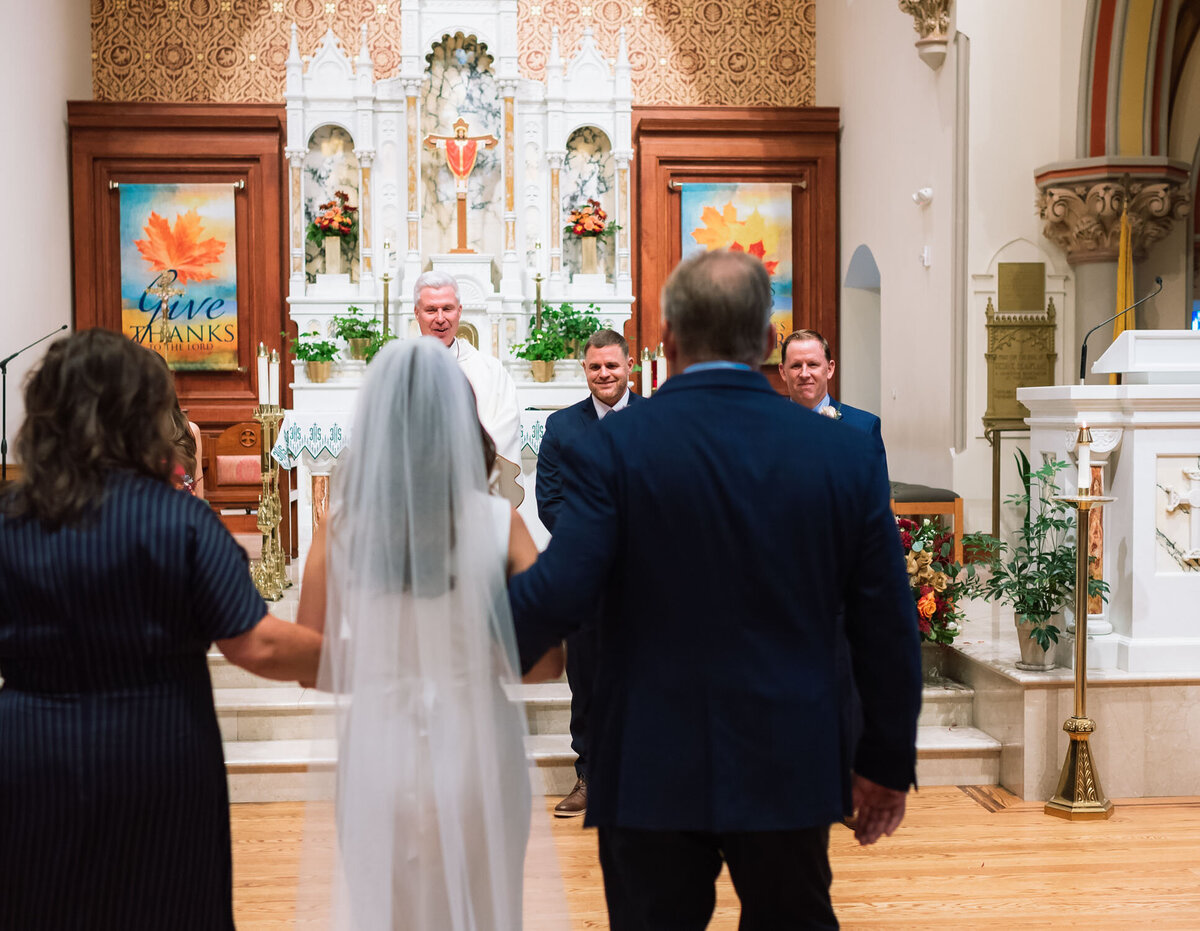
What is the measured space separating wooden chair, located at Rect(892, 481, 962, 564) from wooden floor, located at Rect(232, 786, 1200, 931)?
9.14 feet

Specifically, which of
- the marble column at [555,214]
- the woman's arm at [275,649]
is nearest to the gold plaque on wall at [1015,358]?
the marble column at [555,214]

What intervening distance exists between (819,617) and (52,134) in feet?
30.0

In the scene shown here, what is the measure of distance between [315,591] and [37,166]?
8.26 metres

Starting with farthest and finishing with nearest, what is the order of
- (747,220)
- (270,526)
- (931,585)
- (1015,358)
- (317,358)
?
(747,220), (317,358), (1015,358), (270,526), (931,585)

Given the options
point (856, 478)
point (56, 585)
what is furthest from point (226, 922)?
point (856, 478)

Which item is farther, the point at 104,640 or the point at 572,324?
the point at 572,324

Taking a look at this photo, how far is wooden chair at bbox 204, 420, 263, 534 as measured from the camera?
913 cm

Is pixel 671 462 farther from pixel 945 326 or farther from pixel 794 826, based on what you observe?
pixel 945 326

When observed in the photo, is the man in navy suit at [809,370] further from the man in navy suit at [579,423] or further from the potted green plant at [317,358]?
the potted green plant at [317,358]

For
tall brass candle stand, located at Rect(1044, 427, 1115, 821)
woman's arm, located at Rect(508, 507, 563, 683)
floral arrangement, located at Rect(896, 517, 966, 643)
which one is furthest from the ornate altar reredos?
woman's arm, located at Rect(508, 507, 563, 683)

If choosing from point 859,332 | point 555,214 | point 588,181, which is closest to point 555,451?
point 555,214

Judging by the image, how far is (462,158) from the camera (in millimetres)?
9250

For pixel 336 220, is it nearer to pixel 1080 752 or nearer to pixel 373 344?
pixel 373 344

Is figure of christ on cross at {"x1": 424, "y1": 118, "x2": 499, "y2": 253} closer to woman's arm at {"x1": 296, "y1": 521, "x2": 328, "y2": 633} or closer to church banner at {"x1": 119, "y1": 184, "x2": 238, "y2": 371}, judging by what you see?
church banner at {"x1": 119, "y1": 184, "x2": 238, "y2": 371}
